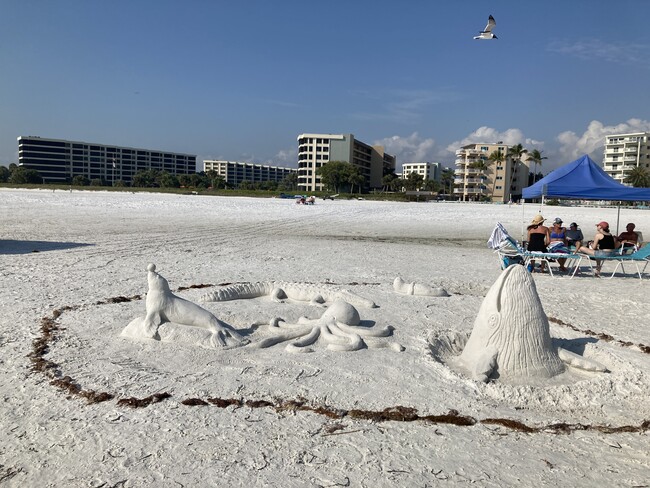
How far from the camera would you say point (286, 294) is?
7.77 metres

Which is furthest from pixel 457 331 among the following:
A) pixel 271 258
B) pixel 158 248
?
pixel 158 248

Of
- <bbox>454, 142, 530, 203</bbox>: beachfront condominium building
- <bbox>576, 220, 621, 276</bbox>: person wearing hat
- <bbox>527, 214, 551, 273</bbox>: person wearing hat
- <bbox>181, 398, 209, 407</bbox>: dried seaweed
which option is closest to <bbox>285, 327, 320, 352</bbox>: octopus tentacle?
<bbox>181, 398, 209, 407</bbox>: dried seaweed

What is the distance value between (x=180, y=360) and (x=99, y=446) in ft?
5.37

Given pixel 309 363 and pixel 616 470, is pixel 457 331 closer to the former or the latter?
pixel 309 363

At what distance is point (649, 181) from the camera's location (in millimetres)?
86375

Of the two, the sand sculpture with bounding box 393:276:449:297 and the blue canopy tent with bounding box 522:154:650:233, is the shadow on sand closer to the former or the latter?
the sand sculpture with bounding box 393:276:449:297

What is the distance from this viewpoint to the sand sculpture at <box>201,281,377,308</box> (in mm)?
7453

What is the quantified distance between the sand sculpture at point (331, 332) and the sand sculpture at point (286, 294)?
1207 millimetres

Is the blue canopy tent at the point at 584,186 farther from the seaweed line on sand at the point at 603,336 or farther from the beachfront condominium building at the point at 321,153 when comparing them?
the beachfront condominium building at the point at 321,153

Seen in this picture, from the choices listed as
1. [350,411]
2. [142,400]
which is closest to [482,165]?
[350,411]

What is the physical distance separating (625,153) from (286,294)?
12978cm

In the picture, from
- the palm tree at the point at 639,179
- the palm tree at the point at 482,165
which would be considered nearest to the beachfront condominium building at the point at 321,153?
the palm tree at the point at 482,165

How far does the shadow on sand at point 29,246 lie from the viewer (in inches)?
490

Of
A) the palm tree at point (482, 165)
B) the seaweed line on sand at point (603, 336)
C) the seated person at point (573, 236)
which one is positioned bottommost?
the seaweed line on sand at point (603, 336)
